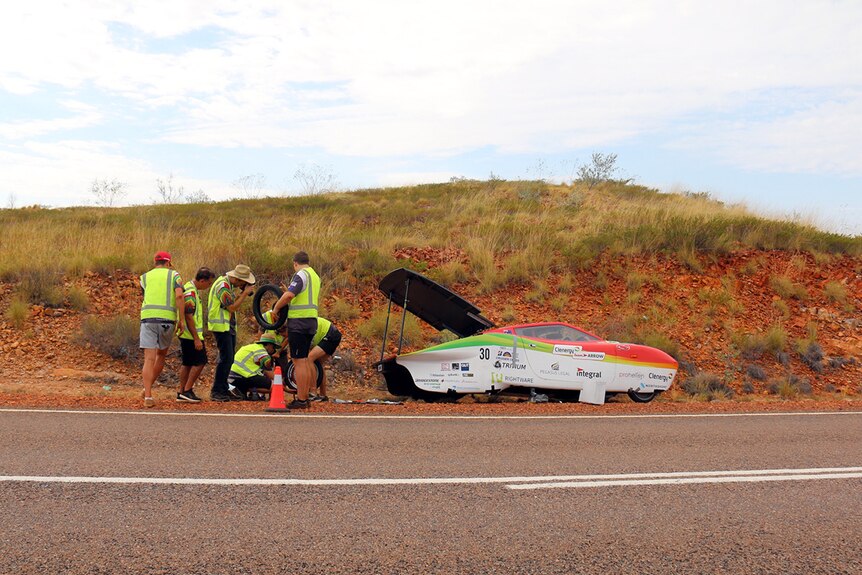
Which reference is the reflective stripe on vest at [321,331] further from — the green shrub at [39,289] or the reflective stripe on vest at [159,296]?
the green shrub at [39,289]

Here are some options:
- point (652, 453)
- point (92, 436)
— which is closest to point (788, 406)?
point (652, 453)

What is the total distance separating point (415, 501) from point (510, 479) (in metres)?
Answer: 1.03

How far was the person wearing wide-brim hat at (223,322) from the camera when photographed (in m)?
10.4

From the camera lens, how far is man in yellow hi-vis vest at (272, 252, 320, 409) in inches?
380

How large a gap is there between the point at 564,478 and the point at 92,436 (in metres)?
4.64

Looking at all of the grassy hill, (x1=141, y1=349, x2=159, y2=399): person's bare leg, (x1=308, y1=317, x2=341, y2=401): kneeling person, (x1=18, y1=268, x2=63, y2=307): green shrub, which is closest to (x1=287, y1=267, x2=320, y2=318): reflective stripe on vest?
(x1=308, y1=317, x2=341, y2=401): kneeling person

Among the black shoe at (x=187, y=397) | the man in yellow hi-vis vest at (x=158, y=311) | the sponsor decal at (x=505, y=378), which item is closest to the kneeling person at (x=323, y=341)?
the black shoe at (x=187, y=397)

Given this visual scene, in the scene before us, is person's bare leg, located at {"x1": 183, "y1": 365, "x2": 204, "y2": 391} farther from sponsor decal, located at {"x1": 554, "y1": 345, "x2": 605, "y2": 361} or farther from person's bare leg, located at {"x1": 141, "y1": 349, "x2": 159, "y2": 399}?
sponsor decal, located at {"x1": 554, "y1": 345, "x2": 605, "y2": 361}

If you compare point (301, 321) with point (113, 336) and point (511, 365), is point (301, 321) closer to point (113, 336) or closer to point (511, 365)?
point (511, 365)

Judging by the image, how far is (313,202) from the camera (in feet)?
92.2

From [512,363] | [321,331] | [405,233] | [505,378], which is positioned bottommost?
[505,378]

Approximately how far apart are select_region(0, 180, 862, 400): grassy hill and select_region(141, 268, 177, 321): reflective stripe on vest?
17.7ft

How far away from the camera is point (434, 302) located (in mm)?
11594

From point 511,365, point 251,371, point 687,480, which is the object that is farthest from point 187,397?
point 687,480
